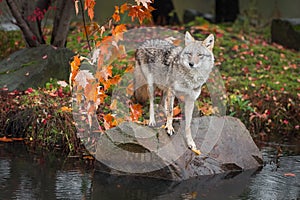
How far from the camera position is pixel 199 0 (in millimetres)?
28922

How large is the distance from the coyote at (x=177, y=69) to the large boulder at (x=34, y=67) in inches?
135

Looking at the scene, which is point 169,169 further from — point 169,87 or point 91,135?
point 91,135

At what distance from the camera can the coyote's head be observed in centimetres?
727

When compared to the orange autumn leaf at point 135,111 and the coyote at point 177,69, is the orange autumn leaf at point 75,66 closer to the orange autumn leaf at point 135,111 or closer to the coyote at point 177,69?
the coyote at point 177,69

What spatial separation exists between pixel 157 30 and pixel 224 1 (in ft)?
12.3

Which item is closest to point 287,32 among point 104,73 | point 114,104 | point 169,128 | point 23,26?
point 23,26

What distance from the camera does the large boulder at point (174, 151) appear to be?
7.85 m

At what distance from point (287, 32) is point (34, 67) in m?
8.25

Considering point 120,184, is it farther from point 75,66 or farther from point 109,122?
point 75,66

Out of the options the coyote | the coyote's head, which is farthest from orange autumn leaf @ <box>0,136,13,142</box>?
the coyote's head

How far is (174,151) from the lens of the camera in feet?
25.8

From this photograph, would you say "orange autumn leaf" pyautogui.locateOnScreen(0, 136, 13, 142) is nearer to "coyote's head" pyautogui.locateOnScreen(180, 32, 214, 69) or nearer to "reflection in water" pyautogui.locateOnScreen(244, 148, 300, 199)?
"coyote's head" pyautogui.locateOnScreen(180, 32, 214, 69)

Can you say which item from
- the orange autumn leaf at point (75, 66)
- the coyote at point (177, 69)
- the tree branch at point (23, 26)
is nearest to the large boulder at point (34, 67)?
the tree branch at point (23, 26)

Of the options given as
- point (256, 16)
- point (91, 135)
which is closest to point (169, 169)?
point (91, 135)
